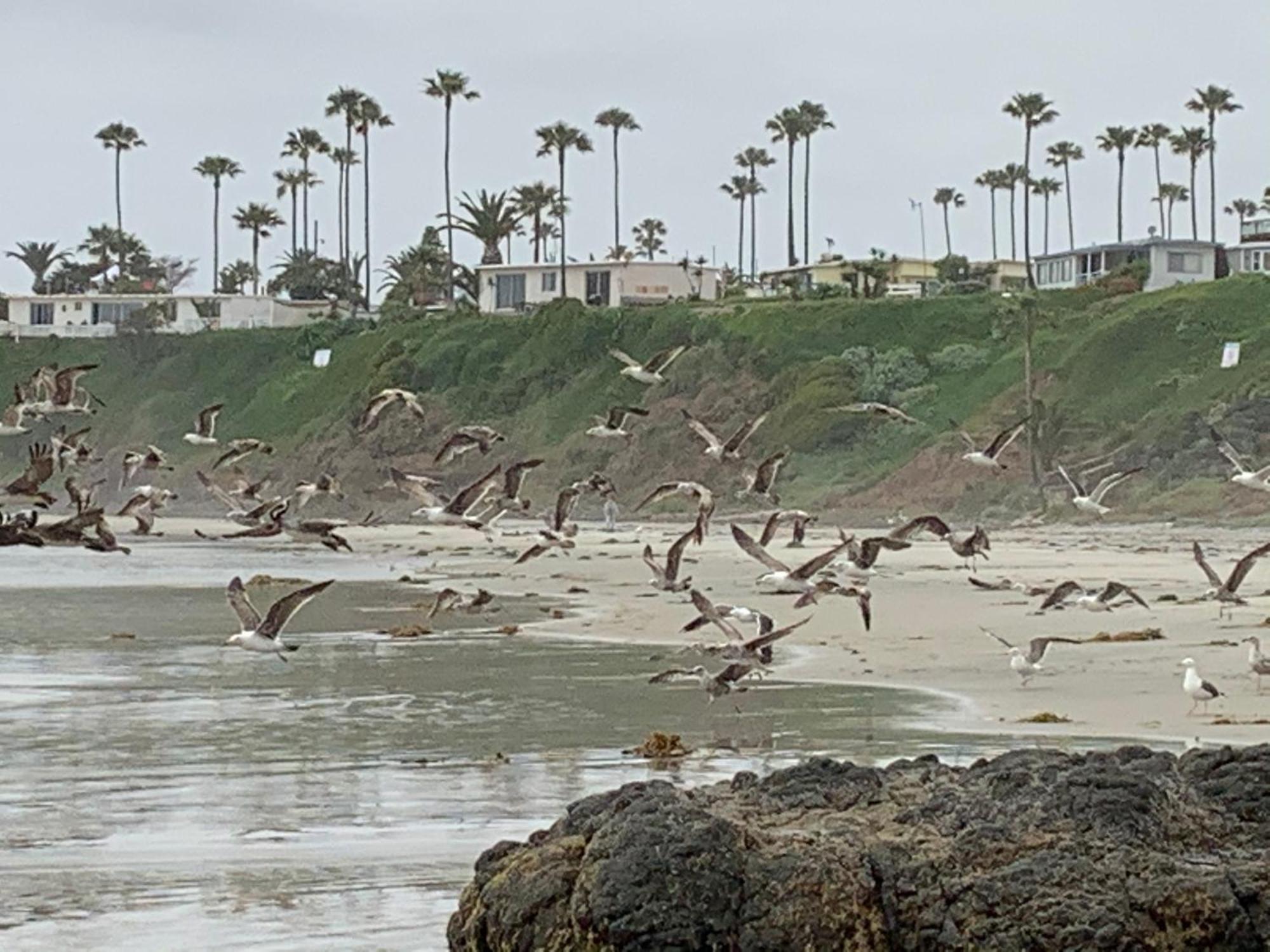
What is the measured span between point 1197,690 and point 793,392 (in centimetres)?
6289

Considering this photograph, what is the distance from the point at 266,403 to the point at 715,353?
26999mm

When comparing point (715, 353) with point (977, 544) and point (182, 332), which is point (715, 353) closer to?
point (182, 332)

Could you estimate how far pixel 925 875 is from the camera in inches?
414

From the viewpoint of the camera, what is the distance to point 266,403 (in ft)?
350

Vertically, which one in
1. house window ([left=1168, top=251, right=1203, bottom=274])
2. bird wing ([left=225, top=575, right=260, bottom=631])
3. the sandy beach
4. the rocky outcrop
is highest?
house window ([left=1168, top=251, right=1203, bottom=274])

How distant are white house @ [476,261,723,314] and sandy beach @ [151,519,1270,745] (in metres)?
48.9

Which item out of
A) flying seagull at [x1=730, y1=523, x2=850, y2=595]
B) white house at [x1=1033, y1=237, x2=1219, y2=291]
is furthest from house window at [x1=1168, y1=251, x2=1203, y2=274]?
flying seagull at [x1=730, y1=523, x2=850, y2=595]

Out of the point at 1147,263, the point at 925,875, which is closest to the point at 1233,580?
the point at 925,875

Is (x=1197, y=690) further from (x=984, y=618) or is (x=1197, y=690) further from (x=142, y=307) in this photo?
(x=142, y=307)

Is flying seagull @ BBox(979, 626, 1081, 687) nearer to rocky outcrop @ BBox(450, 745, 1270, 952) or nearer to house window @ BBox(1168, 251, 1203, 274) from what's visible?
rocky outcrop @ BBox(450, 745, 1270, 952)

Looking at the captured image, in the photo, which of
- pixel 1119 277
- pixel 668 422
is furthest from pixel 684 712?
pixel 1119 277

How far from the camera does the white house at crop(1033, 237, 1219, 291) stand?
95.1m

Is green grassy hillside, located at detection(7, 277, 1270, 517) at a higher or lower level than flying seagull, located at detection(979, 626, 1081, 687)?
higher

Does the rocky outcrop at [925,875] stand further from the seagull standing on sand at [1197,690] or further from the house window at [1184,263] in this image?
the house window at [1184,263]
